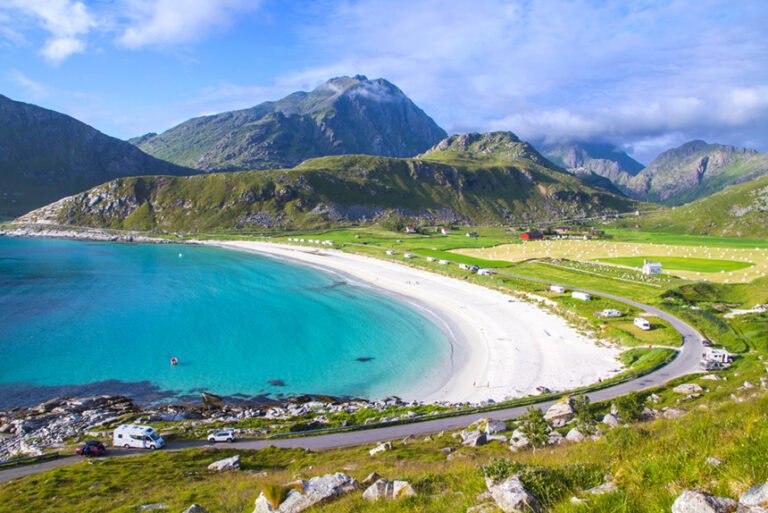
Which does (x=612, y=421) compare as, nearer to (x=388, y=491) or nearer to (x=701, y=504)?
(x=388, y=491)

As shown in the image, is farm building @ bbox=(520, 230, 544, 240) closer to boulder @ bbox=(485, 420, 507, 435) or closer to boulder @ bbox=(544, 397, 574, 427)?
boulder @ bbox=(544, 397, 574, 427)

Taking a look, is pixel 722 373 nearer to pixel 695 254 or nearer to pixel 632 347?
pixel 632 347

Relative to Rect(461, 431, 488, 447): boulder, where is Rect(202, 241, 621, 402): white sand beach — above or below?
below

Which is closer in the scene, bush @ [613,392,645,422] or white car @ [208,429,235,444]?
bush @ [613,392,645,422]

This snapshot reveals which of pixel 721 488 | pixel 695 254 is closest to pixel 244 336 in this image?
pixel 721 488

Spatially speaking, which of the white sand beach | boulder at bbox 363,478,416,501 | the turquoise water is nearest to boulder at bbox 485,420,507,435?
the white sand beach

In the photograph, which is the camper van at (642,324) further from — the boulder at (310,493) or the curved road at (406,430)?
the boulder at (310,493)
